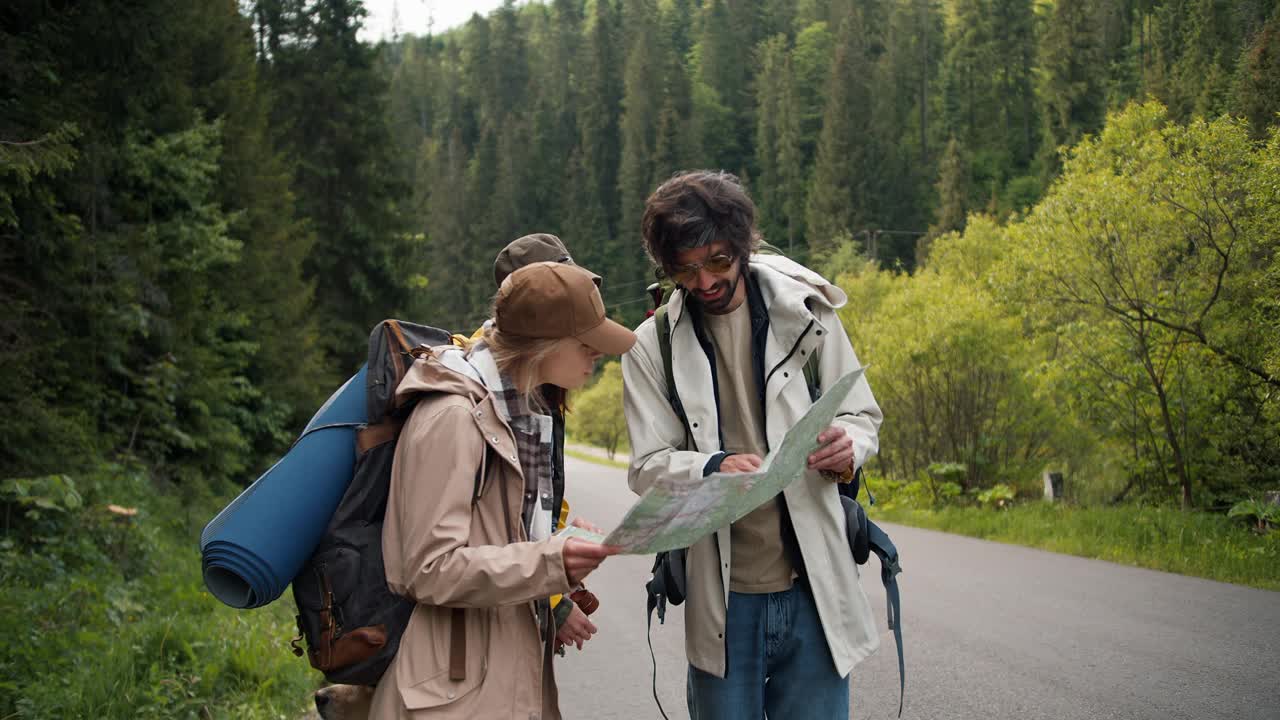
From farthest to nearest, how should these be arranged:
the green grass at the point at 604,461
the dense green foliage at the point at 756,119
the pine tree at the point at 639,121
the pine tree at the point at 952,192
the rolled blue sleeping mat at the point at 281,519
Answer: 1. the pine tree at the point at 639,121
2. the dense green foliage at the point at 756,119
3. the pine tree at the point at 952,192
4. the green grass at the point at 604,461
5. the rolled blue sleeping mat at the point at 281,519

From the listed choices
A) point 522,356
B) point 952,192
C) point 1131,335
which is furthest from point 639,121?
point 522,356

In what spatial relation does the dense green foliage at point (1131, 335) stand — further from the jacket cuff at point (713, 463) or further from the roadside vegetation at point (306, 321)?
the jacket cuff at point (713, 463)

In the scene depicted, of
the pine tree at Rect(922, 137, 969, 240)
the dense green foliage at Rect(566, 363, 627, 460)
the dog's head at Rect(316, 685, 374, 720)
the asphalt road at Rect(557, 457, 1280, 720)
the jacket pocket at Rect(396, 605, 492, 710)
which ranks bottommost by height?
the dense green foliage at Rect(566, 363, 627, 460)

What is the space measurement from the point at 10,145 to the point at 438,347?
5855mm

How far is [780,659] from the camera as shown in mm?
2859

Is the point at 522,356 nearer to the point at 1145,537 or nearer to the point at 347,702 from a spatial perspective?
the point at 347,702

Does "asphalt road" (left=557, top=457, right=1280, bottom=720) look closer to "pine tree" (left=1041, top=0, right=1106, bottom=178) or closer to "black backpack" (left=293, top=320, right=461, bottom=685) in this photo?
"black backpack" (left=293, top=320, right=461, bottom=685)

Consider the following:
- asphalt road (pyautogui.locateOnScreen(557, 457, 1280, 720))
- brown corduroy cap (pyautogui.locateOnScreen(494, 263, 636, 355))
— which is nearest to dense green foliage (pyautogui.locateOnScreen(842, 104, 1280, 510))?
asphalt road (pyautogui.locateOnScreen(557, 457, 1280, 720))

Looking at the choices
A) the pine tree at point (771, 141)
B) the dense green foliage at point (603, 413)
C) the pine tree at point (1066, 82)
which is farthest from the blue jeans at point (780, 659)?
the pine tree at point (771, 141)

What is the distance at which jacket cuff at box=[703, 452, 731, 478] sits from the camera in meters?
2.71

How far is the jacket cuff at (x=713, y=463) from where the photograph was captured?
2.71 meters

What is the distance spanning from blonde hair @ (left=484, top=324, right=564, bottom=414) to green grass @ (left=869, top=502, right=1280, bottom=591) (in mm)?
8420

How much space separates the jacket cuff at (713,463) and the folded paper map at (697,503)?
350mm

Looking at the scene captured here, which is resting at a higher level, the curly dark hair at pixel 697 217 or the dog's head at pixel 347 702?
the curly dark hair at pixel 697 217
